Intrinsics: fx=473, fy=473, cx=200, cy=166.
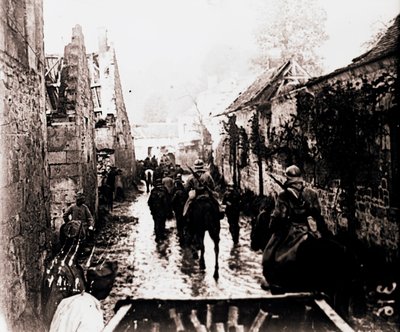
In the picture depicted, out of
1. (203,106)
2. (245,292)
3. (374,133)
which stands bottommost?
(245,292)

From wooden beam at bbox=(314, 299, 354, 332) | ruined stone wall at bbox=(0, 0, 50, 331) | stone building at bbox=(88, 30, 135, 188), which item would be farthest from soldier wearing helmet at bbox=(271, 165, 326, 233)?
stone building at bbox=(88, 30, 135, 188)

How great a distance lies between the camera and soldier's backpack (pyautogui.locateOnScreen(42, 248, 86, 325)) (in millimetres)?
4250

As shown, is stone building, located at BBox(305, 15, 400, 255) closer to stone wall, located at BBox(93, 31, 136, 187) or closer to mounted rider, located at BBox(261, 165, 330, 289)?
mounted rider, located at BBox(261, 165, 330, 289)

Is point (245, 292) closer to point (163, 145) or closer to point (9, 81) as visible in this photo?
point (9, 81)

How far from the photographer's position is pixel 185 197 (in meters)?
12.1

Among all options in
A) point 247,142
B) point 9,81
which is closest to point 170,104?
point 247,142

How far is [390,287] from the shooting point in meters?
6.65

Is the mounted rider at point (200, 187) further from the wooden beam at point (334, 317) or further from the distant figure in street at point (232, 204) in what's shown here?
the wooden beam at point (334, 317)

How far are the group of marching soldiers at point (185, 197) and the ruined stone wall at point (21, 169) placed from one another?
339cm

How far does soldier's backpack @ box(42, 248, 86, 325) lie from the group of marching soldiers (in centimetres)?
431

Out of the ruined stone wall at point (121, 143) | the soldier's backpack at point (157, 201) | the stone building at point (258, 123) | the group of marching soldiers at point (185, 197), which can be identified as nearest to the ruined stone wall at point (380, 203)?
the group of marching soldiers at point (185, 197)

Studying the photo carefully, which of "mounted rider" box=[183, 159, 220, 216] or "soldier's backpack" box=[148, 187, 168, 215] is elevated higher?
"mounted rider" box=[183, 159, 220, 216]

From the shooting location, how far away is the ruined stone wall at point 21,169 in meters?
4.26

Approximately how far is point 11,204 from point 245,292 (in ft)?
14.2
